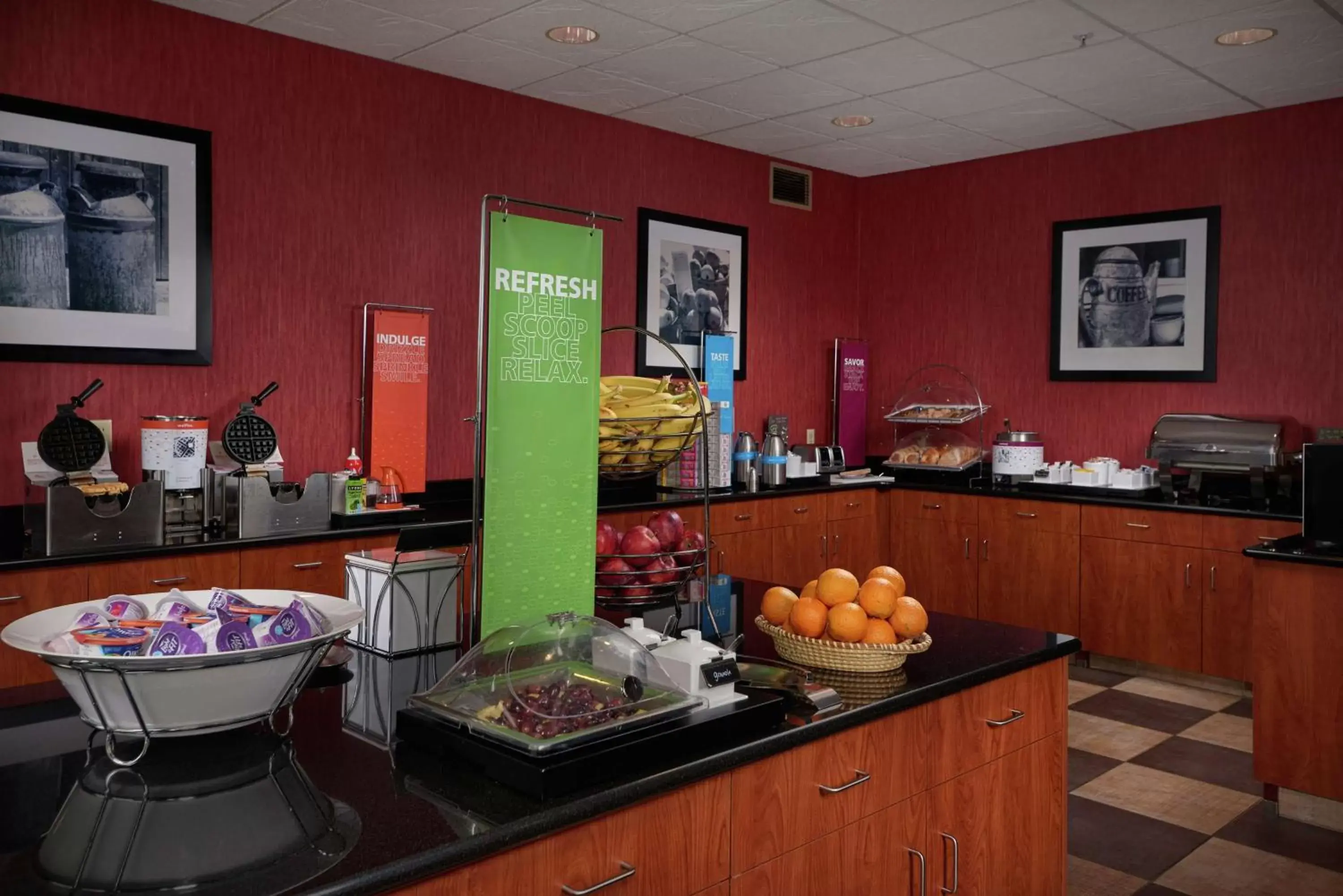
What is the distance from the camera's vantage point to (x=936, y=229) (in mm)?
6641

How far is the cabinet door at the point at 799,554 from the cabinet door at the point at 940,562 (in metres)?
0.56

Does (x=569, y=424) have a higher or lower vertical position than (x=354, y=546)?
higher

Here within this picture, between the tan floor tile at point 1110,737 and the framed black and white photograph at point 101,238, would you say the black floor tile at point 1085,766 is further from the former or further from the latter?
the framed black and white photograph at point 101,238

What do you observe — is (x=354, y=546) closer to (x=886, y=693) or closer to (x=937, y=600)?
(x=886, y=693)

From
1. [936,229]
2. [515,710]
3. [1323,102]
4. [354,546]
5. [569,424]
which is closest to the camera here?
[515,710]

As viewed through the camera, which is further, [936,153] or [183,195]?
[936,153]

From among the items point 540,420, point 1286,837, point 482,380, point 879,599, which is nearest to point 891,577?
point 879,599

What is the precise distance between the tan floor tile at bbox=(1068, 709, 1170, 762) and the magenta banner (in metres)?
2.47

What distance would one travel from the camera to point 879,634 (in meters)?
1.96

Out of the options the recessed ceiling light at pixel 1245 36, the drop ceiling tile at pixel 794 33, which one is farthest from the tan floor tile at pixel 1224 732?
the drop ceiling tile at pixel 794 33

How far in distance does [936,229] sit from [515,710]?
19.0ft

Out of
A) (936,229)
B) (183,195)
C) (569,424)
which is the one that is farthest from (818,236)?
(569,424)

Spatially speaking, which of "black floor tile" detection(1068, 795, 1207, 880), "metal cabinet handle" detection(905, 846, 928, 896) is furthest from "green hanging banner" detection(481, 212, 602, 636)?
"black floor tile" detection(1068, 795, 1207, 880)

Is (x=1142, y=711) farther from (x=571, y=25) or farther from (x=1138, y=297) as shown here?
(x=571, y=25)
